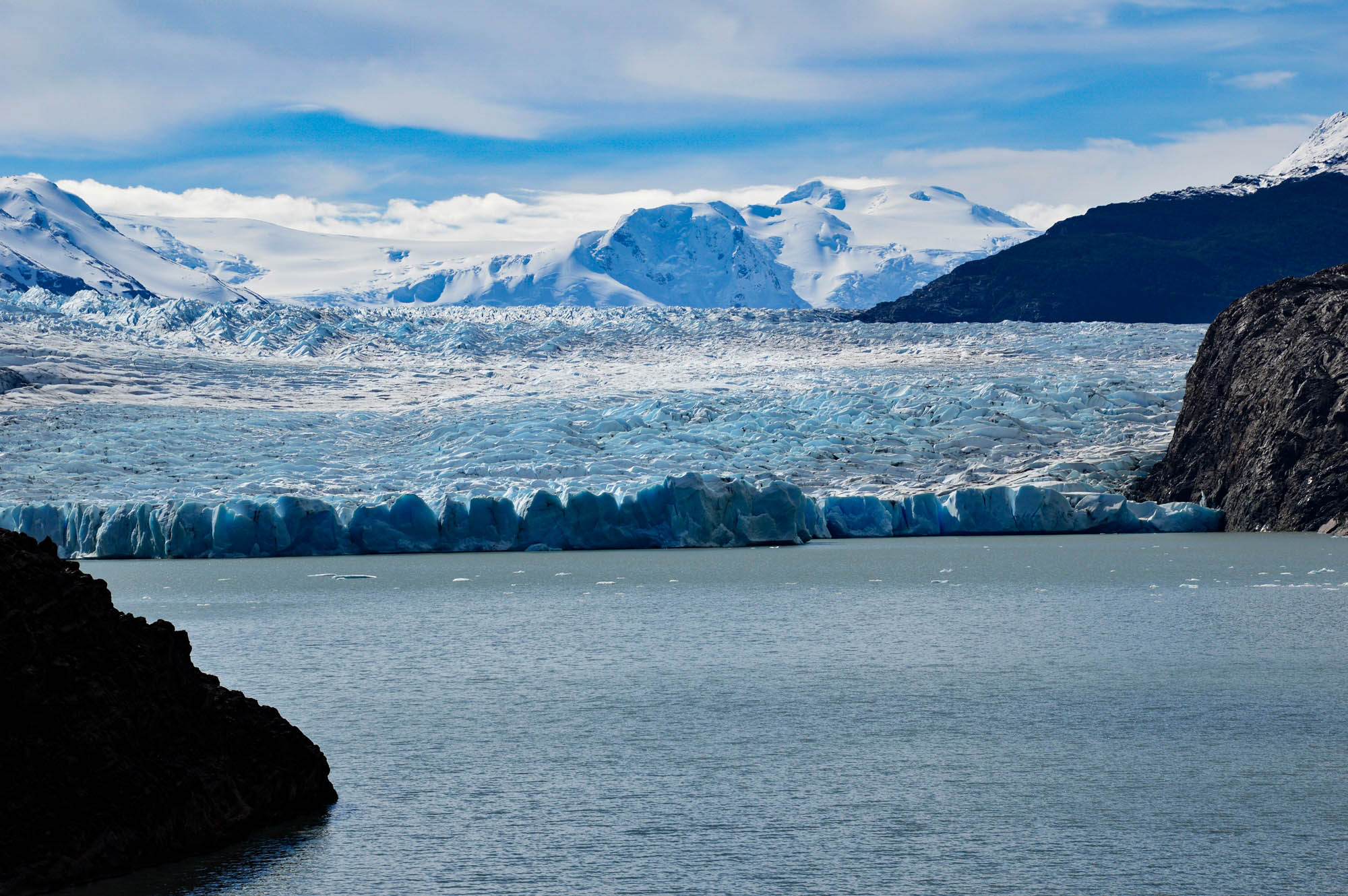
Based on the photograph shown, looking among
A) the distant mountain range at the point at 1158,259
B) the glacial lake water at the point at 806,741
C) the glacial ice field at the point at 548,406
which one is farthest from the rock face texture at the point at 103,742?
the distant mountain range at the point at 1158,259

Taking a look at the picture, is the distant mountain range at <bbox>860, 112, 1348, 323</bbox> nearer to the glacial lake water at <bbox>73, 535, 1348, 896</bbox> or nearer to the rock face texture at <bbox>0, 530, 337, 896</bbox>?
the glacial lake water at <bbox>73, 535, 1348, 896</bbox>

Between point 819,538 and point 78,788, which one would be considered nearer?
point 78,788

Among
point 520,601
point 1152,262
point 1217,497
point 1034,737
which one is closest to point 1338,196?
point 1152,262

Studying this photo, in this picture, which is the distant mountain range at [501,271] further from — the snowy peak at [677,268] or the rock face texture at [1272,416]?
the rock face texture at [1272,416]

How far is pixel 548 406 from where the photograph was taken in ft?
139

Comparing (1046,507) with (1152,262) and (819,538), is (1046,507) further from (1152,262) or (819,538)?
(1152,262)

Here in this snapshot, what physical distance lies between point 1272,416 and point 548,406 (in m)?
20.9

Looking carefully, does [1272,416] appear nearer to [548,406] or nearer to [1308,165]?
[548,406]

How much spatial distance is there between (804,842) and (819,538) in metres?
30.1

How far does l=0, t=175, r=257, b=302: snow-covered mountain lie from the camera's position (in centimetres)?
12444

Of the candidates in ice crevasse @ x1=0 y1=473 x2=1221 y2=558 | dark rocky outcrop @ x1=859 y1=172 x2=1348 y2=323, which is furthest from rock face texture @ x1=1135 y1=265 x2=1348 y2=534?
dark rocky outcrop @ x1=859 y1=172 x2=1348 y2=323

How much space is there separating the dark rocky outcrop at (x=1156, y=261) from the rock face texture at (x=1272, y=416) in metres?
43.9

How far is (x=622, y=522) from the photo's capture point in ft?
102

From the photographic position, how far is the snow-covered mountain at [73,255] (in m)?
124
